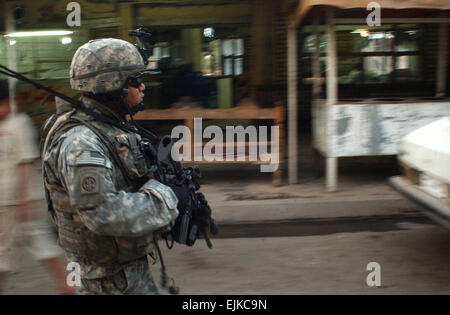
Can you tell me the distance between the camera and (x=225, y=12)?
8883 millimetres

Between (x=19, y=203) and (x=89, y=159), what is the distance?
1840 millimetres

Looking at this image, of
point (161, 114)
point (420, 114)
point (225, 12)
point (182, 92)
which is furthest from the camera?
point (182, 92)

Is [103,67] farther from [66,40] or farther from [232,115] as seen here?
[66,40]

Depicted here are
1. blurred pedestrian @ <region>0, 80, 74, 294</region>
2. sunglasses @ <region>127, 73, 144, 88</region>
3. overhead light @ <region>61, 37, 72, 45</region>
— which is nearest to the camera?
sunglasses @ <region>127, 73, 144, 88</region>

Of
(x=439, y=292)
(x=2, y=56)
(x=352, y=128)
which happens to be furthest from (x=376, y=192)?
(x=2, y=56)

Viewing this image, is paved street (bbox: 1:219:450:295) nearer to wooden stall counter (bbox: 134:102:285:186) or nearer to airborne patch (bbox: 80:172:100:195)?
wooden stall counter (bbox: 134:102:285:186)

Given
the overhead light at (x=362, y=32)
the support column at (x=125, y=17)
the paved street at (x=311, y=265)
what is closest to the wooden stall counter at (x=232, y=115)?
the paved street at (x=311, y=265)

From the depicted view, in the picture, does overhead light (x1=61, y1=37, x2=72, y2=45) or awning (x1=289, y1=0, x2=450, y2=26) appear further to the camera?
overhead light (x1=61, y1=37, x2=72, y2=45)

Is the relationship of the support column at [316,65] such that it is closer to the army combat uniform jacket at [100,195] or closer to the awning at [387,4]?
the awning at [387,4]

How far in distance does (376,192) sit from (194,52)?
4688 mm

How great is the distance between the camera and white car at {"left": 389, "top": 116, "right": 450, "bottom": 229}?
12.1ft

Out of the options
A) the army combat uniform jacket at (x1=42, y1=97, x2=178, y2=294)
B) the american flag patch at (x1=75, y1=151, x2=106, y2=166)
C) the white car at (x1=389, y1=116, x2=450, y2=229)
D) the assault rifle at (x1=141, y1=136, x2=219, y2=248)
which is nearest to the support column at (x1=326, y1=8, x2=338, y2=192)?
the white car at (x1=389, y1=116, x2=450, y2=229)

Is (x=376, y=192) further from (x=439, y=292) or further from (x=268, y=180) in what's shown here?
(x=439, y=292)

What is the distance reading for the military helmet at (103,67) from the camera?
1.92 metres
